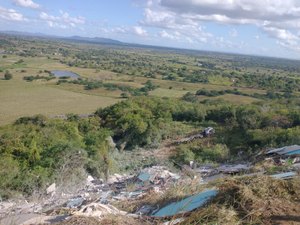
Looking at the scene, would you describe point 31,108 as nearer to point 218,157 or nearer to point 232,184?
point 218,157

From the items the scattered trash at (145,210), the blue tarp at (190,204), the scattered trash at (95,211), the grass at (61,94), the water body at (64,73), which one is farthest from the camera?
the water body at (64,73)

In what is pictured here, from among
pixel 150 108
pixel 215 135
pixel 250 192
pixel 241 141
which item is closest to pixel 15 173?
pixel 250 192

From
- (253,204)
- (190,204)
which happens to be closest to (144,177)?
(190,204)

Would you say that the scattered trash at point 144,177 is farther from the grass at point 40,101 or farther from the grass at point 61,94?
the grass at point 40,101

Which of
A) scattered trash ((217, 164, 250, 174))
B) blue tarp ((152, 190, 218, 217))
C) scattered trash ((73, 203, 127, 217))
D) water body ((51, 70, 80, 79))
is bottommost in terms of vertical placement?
water body ((51, 70, 80, 79))

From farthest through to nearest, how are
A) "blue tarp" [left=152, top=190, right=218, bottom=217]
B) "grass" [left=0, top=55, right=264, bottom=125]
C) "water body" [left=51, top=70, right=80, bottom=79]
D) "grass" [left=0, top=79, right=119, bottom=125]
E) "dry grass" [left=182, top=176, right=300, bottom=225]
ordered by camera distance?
"water body" [left=51, top=70, right=80, bottom=79], "grass" [left=0, top=55, right=264, bottom=125], "grass" [left=0, top=79, right=119, bottom=125], "blue tarp" [left=152, top=190, right=218, bottom=217], "dry grass" [left=182, top=176, right=300, bottom=225]

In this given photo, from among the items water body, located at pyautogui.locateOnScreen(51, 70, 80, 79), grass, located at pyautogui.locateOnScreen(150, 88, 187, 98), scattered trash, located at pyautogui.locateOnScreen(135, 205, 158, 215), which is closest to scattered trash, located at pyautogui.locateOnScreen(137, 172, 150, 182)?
scattered trash, located at pyautogui.locateOnScreen(135, 205, 158, 215)

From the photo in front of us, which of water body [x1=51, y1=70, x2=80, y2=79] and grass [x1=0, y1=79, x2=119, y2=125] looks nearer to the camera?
grass [x1=0, y1=79, x2=119, y2=125]

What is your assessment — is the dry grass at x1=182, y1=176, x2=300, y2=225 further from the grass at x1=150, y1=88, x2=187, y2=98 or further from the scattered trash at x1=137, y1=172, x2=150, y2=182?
the grass at x1=150, y1=88, x2=187, y2=98

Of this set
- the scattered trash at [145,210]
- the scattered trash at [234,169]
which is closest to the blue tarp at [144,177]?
the scattered trash at [234,169]

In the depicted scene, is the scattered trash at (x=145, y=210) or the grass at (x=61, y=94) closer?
the scattered trash at (x=145, y=210)

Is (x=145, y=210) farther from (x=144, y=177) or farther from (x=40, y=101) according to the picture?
(x=40, y=101)
